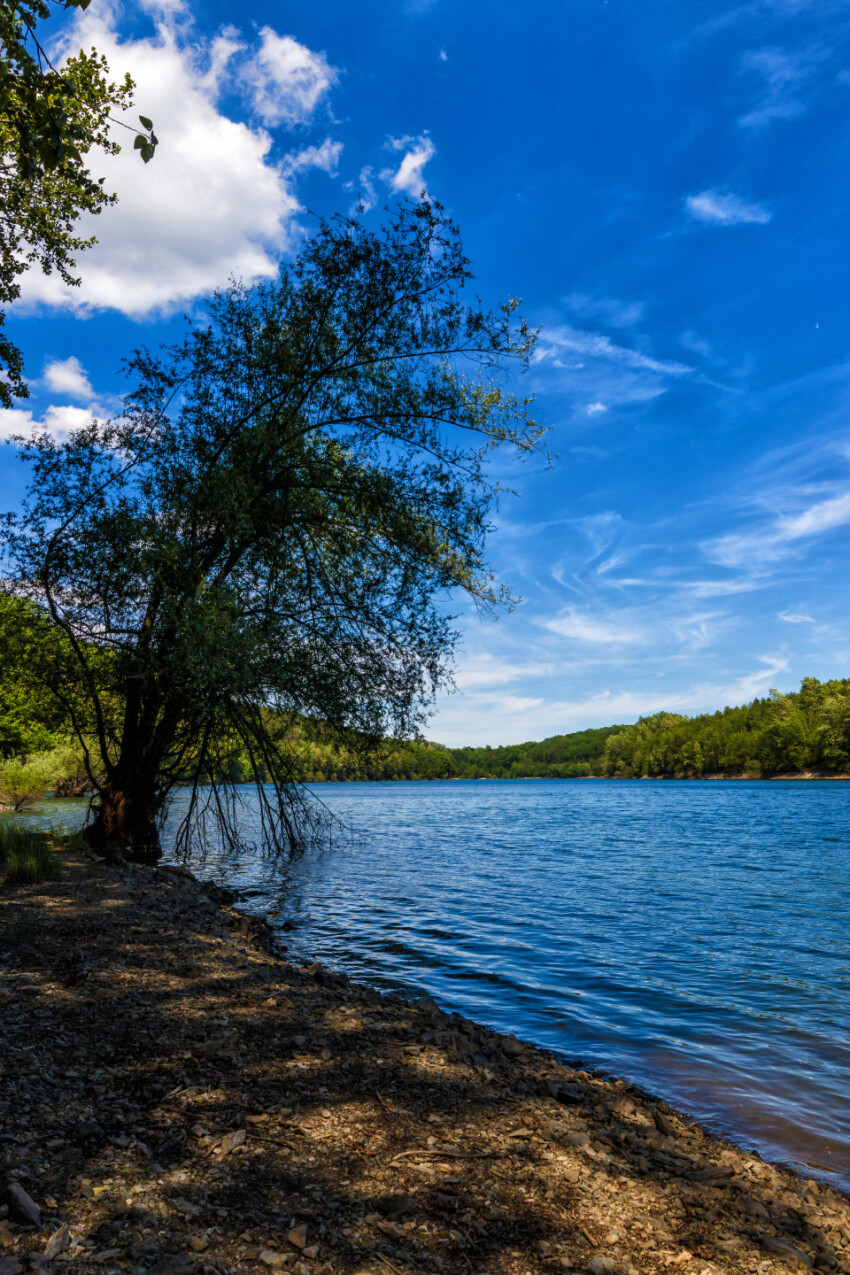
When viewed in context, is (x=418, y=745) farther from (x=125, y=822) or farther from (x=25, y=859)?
(x=25, y=859)

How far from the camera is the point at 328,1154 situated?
4.37 meters

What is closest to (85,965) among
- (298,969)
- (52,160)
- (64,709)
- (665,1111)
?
(298,969)

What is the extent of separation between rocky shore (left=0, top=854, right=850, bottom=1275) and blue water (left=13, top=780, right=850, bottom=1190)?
57.1 inches

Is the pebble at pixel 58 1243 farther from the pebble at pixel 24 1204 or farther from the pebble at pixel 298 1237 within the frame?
the pebble at pixel 298 1237

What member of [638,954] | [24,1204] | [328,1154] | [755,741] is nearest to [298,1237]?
[328,1154]

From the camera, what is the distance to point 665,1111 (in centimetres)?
688

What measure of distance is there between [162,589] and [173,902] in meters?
6.15

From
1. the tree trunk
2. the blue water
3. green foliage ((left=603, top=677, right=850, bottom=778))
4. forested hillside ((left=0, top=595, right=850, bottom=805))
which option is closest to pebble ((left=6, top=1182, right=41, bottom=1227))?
the blue water

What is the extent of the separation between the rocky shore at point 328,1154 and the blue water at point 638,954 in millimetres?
1452

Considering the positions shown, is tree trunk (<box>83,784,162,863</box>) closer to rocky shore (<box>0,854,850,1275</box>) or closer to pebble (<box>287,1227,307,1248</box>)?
rocky shore (<box>0,854,850,1275</box>)

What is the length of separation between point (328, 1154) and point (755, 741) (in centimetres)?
15045

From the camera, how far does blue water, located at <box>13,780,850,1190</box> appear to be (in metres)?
7.89

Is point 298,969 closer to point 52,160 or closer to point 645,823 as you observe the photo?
point 52,160

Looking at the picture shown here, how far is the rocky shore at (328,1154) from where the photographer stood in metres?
3.49
